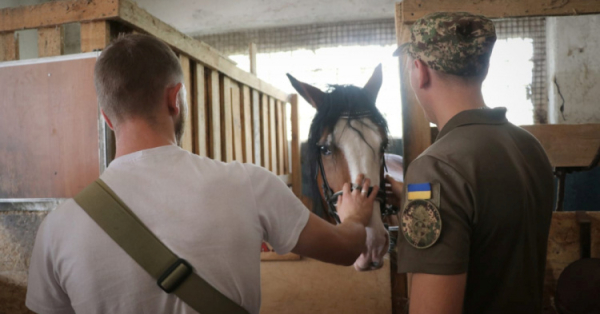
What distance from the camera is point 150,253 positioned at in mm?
845

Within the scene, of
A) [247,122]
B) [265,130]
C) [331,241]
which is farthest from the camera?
[265,130]

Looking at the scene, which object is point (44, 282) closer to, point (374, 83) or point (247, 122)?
point (374, 83)

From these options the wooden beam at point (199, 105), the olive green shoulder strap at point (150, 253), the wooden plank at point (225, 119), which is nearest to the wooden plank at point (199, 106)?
the wooden beam at point (199, 105)

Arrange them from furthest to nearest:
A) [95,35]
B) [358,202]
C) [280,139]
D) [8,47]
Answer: [280,139], [8,47], [95,35], [358,202]

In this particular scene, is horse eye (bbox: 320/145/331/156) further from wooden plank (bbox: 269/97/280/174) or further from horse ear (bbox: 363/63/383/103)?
wooden plank (bbox: 269/97/280/174)

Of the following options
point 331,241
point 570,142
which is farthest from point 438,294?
point 570,142

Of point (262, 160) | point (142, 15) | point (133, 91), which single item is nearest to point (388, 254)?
point (133, 91)

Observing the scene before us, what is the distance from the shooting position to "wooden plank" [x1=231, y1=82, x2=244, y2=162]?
308 cm

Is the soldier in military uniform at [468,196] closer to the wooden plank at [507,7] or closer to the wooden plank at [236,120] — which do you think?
the wooden plank at [507,7]

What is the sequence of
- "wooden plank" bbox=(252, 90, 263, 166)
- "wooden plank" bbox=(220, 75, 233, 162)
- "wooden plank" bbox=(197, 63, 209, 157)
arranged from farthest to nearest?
"wooden plank" bbox=(252, 90, 263, 166) < "wooden plank" bbox=(220, 75, 233, 162) < "wooden plank" bbox=(197, 63, 209, 157)

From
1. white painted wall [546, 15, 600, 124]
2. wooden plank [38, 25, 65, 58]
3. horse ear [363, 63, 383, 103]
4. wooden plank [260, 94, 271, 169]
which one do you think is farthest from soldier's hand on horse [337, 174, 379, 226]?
white painted wall [546, 15, 600, 124]

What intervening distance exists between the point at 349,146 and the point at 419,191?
2.96 ft

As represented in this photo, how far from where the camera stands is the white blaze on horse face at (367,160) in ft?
5.12

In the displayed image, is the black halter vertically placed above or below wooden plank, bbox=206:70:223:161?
below
